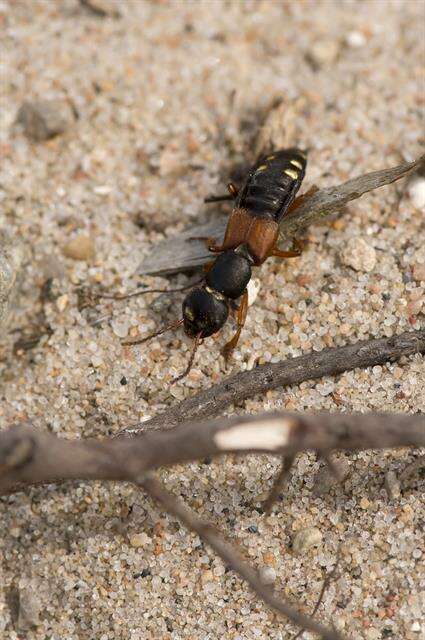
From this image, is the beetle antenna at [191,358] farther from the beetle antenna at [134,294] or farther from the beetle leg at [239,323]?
the beetle antenna at [134,294]

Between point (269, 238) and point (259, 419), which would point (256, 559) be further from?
point (269, 238)

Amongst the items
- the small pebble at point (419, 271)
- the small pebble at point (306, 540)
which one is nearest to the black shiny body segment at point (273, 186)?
the small pebble at point (419, 271)

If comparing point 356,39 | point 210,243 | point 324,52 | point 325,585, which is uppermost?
point 356,39

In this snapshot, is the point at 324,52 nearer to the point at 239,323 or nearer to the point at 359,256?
the point at 359,256

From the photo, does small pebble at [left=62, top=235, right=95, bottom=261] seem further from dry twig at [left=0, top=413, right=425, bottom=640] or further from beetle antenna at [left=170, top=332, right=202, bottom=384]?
dry twig at [left=0, top=413, right=425, bottom=640]

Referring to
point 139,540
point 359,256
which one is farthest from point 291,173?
point 139,540

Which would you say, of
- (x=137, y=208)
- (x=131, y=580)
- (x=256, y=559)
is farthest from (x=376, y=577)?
(x=137, y=208)
